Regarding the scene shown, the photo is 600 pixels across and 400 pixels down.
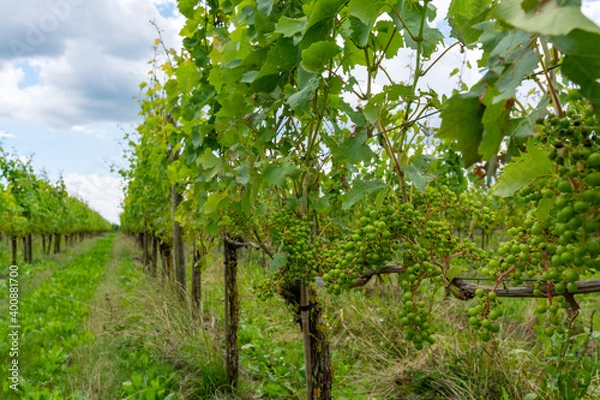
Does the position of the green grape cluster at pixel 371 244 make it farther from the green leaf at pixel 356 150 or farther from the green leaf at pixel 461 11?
the green leaf at pixel 461 11

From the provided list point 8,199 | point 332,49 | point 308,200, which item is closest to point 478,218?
point 332,49

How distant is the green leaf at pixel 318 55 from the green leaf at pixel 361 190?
36 centimetres

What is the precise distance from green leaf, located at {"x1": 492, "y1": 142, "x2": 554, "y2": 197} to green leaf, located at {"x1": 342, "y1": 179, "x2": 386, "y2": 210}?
433 millimetres

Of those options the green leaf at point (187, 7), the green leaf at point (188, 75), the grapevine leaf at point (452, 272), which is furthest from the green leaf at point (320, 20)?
the green leaf at point (187, 7)

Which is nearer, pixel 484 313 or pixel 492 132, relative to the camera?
pixel 492 132

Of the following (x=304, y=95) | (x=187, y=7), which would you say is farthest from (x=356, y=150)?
(x=187, y=7)

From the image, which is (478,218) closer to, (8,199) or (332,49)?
(332,49)

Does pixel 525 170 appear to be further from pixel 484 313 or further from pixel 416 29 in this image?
pixel 416 29

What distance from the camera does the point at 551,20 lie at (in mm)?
423

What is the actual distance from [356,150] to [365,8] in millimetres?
421

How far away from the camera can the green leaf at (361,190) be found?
49.3 inches

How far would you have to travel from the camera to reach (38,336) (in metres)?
5.84

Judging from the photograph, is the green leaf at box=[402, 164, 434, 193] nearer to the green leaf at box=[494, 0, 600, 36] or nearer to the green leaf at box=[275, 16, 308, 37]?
the green leaf at box=[275, 16, 308, 37]

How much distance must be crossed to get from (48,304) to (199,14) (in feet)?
22.3
